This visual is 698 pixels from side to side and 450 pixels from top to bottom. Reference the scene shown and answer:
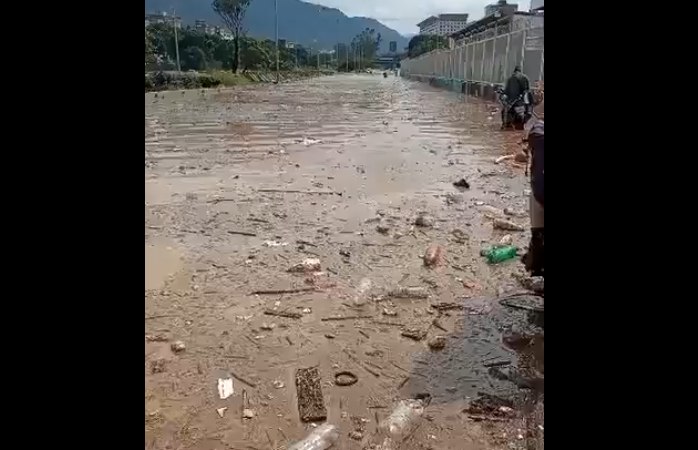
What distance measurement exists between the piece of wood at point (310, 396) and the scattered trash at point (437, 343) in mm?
644

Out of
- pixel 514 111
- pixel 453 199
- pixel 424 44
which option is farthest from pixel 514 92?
pixel 424 44

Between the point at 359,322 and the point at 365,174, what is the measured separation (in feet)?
15.4

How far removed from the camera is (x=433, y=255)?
4.60m

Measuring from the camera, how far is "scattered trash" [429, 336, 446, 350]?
3.19m

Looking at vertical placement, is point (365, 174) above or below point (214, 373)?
above

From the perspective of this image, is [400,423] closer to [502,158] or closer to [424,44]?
[502,158]

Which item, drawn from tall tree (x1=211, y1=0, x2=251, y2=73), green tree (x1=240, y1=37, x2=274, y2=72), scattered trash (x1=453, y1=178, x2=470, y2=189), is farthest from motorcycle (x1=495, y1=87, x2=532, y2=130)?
green tree (x1=240, y1=37, x2=274, y2=72)

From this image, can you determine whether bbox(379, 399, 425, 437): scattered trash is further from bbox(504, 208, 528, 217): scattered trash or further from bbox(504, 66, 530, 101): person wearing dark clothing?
bbox(504, 66, 530, 101): person wearing dark clothing

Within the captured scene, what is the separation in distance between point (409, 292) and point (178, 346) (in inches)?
58.3
